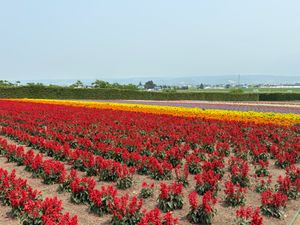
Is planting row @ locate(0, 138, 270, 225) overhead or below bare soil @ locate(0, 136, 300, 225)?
overhead

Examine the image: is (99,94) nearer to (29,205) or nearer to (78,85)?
(78,85)

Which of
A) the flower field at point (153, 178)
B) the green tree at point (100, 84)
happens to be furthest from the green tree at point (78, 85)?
the flower field at point (153, 178)

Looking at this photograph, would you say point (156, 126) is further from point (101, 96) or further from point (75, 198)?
point (101, 96)

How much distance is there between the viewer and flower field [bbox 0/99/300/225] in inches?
259

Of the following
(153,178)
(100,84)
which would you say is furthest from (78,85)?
(153,178)

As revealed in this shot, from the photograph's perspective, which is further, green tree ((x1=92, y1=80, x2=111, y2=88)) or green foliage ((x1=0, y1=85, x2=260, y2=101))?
green tree ((x1=92, y1=80, x2=111, y2=88))

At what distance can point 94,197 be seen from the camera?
6863 millimetres

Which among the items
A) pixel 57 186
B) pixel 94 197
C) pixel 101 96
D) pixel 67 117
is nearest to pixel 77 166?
pixel 57 186

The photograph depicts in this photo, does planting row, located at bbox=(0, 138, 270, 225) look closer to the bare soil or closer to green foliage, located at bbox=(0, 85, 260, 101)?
the bare soil

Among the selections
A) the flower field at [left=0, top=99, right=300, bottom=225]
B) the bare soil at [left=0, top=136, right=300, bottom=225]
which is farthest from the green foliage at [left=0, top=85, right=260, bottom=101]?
the bare soil at [left=0, top=136, right=300, bottom=225]

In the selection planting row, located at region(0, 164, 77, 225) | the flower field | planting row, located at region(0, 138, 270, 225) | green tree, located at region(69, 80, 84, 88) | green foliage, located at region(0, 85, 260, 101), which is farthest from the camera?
green tree, located at region(69, 80, 84, 88)

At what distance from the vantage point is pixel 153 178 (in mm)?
9336

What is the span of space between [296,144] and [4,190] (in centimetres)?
918

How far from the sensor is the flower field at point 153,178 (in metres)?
6.57
